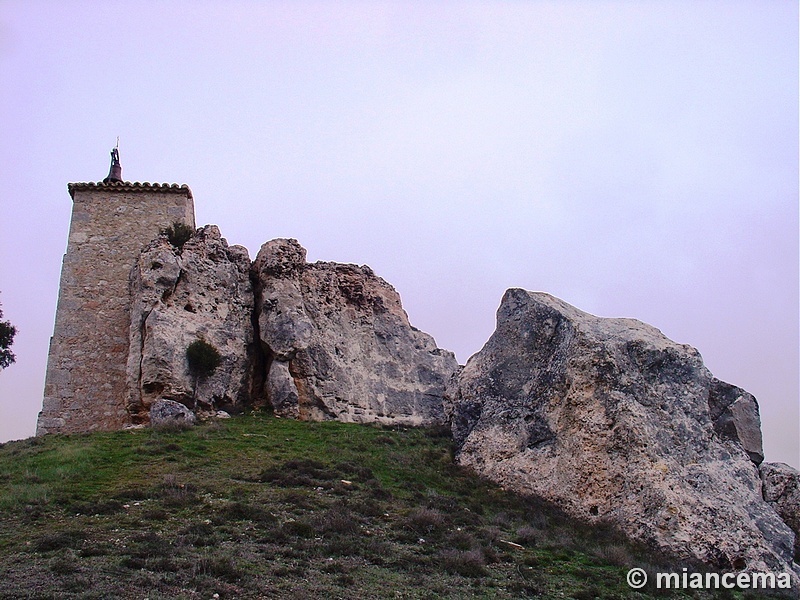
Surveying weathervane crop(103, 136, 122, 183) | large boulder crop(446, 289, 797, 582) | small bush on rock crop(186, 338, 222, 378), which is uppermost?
weathervane crop(103, 136, 122, 183)

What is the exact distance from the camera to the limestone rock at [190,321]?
19.2 metres

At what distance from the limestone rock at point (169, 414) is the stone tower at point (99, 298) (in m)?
2.83

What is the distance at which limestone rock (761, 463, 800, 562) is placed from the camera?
13695 millimetres

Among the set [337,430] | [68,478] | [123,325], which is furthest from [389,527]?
[123,325]

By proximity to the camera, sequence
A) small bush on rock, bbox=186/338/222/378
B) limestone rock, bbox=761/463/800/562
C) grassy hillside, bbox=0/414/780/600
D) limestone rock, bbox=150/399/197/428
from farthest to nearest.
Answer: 1. small bush on rock, bbox=186/338/222/378
2. limestone rock, bbox=150/399/197/428
3. limestone rock, bbox=761/463/800/562
4. grassy hillside, bbox=0/414/780/600

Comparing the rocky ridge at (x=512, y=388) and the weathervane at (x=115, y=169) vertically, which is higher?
the weathervane at (x=115, y=169)

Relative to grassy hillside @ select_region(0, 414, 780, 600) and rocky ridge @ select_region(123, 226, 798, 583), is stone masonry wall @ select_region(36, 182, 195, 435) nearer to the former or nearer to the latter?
rocky ridge @ select_region(123, 226, 798, 583)

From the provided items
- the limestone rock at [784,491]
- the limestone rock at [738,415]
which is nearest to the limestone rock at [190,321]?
the limestone rock at [738,415]

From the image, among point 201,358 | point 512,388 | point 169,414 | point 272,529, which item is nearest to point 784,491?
point 512,388

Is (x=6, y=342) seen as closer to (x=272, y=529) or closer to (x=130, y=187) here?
(x=130, y=187)

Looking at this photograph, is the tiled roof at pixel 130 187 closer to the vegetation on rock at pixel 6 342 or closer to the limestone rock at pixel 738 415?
the vegetation on rock at pixel 6 342

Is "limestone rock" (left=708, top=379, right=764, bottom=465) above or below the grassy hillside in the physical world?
above

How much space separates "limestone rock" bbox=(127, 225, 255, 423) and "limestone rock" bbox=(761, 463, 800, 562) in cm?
1323

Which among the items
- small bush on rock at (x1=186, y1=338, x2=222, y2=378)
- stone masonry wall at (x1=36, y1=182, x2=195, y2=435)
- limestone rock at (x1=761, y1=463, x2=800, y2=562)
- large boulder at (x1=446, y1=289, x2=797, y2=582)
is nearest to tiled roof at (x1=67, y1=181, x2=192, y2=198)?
stone masonry wall at (x1=36, y1=182, x2=195, y2=435)
